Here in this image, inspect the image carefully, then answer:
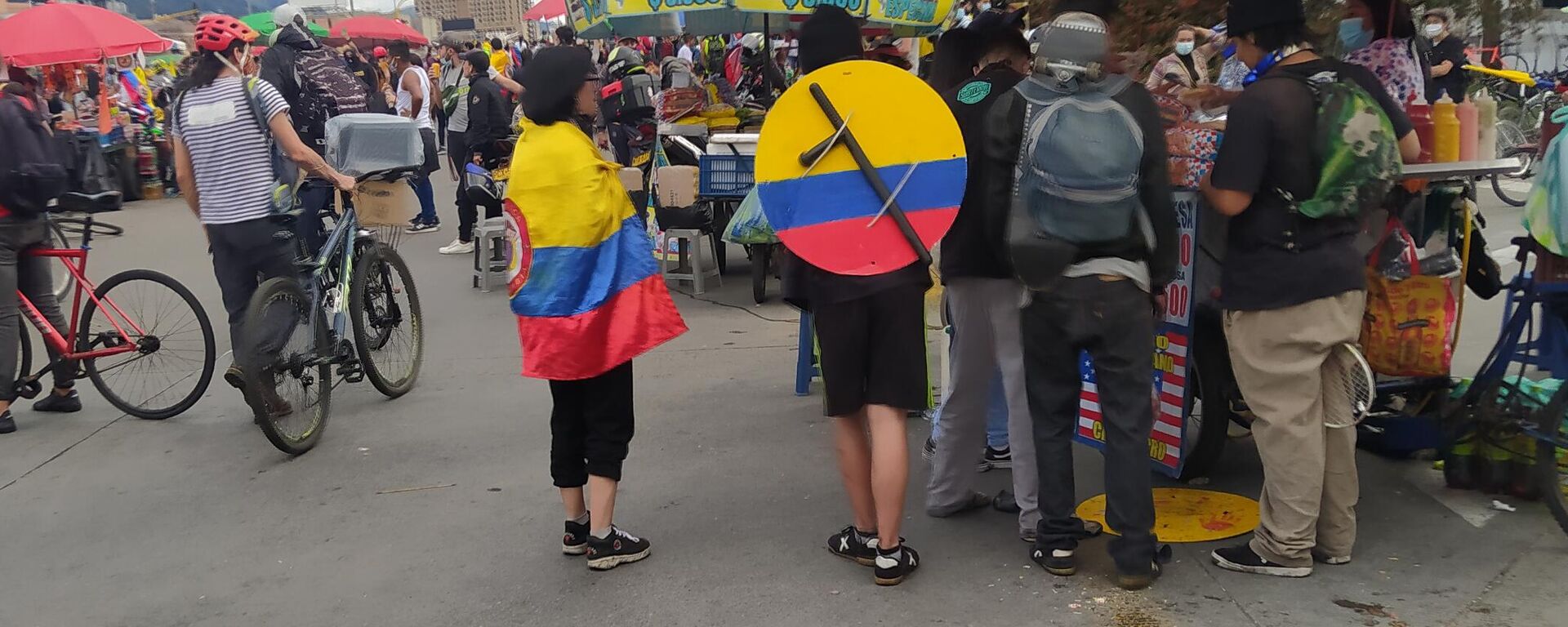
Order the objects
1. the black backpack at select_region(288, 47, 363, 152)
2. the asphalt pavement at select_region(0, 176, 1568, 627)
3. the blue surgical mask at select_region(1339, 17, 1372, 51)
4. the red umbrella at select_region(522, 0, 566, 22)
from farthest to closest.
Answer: the red umbrella at select_region(522, 0, 566, 22) < the black backpack at select_region(288, 47, 363, 152) < the blue surgical mask at select_region(1339, 17, 1372, 51) < the asphalt pavement at select_region(0, 176, 1568, 627)

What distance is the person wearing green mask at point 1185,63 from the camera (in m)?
4.87

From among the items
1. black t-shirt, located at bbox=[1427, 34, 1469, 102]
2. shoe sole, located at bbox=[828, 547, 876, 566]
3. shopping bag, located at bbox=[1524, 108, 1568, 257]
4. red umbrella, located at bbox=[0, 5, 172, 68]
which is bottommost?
shoe sole, located at bbox=[828, 547, 876, 566]

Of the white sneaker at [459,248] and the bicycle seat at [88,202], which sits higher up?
the bicycle seat at [88,202]

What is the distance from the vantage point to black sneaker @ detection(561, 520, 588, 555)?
432cm

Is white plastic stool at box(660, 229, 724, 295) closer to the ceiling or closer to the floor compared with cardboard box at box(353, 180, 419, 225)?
closer to the floor

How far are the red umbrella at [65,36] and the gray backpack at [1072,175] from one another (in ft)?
42.7

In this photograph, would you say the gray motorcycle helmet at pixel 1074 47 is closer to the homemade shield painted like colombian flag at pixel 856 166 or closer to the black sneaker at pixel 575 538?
the homemade shield painted like colombian flag at pixel 856 166

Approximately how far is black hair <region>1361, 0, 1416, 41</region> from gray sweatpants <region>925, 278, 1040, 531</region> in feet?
5.92

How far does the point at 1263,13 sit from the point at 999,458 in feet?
7.05

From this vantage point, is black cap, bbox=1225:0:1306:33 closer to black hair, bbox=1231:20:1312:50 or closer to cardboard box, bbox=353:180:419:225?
black hair, bbox=1231:20:1312:50

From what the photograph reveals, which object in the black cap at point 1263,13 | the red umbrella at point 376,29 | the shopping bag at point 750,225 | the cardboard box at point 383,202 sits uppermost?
the red umbrella at point 376,29

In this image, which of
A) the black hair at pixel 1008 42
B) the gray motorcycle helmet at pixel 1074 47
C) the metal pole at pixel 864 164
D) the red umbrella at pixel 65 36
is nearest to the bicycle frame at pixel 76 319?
the metal pole at pixel 864 164

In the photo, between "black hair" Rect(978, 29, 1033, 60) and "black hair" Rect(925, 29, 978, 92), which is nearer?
"black hair" Rect(978, 29, 1033, 60)

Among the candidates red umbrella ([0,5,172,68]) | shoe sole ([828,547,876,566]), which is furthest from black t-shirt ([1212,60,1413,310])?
red umbrella ([0,5,172,68])
